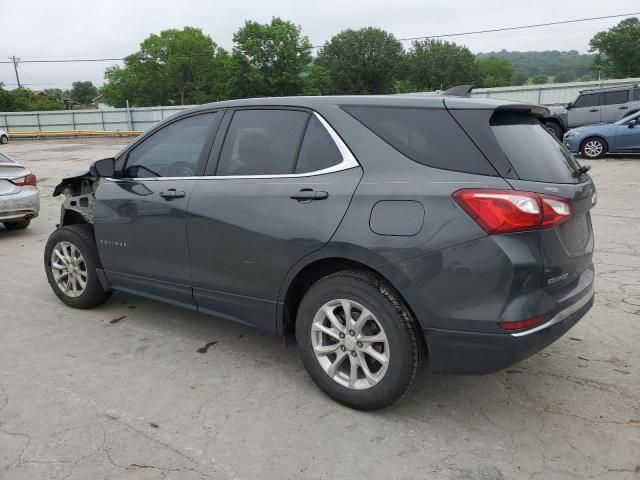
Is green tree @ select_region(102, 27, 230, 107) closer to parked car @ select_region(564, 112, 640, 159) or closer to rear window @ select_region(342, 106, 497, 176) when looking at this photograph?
parked car @ select_region(564, 112, 640, 159)

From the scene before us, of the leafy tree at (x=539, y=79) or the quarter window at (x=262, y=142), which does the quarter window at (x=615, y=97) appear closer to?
the quarter window at (x=262, y=142)

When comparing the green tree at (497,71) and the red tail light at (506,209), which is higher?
the green tree at (497,71)

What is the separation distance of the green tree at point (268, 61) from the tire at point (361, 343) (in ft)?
207

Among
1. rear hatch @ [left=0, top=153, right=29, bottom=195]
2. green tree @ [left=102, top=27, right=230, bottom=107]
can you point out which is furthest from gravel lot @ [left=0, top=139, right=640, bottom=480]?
green tree @ [left=102, top=27, right=230, bottom=107]

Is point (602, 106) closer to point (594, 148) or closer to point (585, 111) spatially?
point (585, 111)

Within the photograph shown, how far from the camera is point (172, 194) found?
3691 mm

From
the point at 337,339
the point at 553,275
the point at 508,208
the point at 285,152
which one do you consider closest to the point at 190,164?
the point at 285,152

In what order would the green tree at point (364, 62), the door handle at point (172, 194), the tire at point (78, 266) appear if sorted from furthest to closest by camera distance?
the green tree at point (364, 62)
the tire at point (78, 266)
the door handle at point (172, 194)

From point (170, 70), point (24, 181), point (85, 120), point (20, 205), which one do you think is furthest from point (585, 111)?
point (170, 70)

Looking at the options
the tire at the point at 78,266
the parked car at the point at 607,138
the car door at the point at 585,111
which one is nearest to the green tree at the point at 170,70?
the car door at the point at 585,111

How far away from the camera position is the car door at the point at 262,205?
3.00 m

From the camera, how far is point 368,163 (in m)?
2.90

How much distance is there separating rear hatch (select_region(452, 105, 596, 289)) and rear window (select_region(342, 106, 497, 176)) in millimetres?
137

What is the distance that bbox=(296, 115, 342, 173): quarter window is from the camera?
306 centimetres
